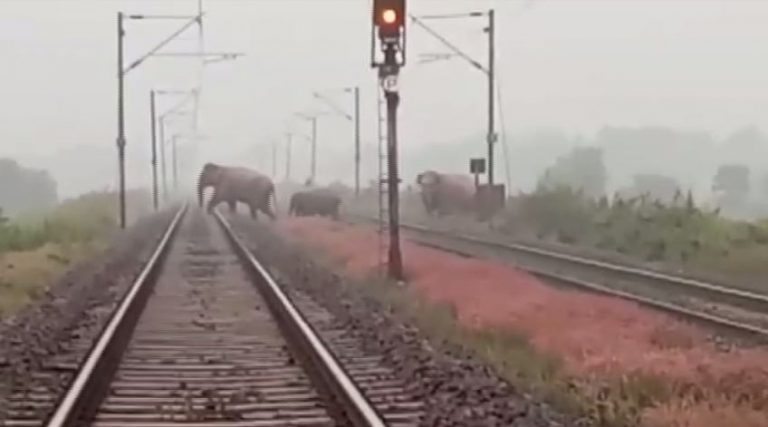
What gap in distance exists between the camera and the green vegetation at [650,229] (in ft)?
107

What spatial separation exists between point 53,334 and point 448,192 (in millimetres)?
48417

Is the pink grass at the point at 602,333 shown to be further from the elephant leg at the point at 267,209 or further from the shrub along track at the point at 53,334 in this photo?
the elephant leg at the point at 267,209

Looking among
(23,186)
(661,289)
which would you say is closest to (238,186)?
(661,289)

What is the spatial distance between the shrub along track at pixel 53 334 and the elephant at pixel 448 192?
33.9 meters

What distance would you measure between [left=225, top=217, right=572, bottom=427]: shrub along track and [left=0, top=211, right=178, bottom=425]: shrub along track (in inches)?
118

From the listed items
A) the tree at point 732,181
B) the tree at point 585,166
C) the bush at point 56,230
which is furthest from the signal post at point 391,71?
the tree at point 732,181

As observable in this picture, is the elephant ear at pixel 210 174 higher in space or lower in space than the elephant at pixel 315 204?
higher

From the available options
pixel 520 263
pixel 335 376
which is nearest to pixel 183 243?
Answer: pixel 520 263

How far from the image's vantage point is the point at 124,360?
14531 mm

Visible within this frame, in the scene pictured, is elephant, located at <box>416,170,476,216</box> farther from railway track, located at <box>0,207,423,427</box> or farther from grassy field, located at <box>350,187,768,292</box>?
railway track, located at <box>0,207,423,427</box>

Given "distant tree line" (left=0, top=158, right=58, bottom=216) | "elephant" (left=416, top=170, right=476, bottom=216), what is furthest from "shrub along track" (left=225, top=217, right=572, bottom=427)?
"distant tree line" (left=0, top=158, right=58, bottom=216)

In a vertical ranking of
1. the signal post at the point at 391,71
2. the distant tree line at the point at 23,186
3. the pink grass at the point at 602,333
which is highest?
the signal post at the point at 391,71

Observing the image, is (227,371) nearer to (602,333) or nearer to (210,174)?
(602,333)

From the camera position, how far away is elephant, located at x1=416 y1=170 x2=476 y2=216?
64000 mm
